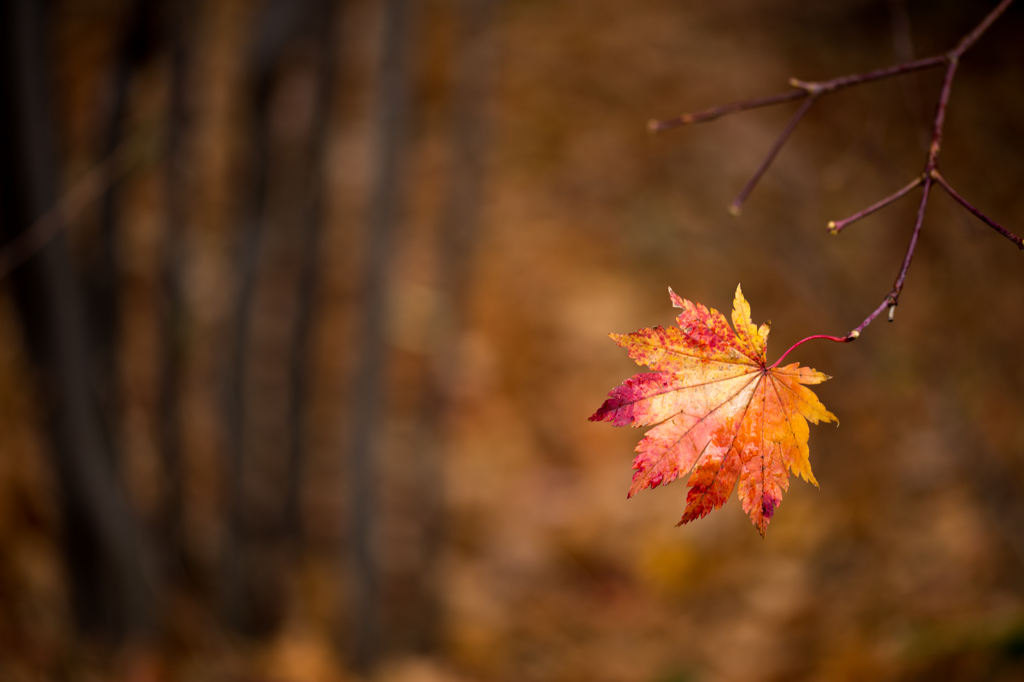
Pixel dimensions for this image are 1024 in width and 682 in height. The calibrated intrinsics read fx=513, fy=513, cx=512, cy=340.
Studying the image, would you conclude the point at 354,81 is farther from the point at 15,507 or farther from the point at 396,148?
the point at 15,507

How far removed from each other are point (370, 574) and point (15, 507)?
3.78 feet

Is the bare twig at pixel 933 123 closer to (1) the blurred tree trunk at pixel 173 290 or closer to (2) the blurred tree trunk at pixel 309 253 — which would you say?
(2) the blurred tree trunk at pixel 309 253

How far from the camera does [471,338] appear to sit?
229 centimetres

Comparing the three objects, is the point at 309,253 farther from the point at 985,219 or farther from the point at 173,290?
the point at 985,219

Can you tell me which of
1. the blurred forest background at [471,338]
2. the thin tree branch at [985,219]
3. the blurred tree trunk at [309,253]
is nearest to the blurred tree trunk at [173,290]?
the blurred forest background at [471,338]

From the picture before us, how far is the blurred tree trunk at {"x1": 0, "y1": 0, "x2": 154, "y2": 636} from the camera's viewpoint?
3.34 feet

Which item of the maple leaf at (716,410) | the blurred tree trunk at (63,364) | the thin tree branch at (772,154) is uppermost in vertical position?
the blurred tree trunk at (63,364)

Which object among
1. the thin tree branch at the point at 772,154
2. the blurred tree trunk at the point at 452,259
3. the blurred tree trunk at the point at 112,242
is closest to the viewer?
the thin tree branch at the point at 772,154

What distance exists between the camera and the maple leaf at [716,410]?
1.35 ft

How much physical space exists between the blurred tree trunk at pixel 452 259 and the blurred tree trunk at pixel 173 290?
0.69 metres

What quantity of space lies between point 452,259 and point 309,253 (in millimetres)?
452

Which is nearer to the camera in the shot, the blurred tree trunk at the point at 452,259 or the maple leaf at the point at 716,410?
the maple leaf at the point at 716,410

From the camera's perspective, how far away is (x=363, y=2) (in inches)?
104

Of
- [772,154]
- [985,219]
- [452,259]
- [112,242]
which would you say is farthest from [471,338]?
[985,219]
